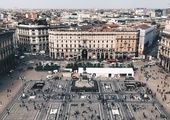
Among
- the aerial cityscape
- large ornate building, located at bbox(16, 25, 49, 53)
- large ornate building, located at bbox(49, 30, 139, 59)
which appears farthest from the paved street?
large ornate building, located at bbox(16, 25, 49, 53)

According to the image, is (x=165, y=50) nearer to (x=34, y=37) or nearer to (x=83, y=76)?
(x=83, y=76)

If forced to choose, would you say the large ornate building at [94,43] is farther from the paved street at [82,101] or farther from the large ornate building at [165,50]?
the paved street at [82,101]

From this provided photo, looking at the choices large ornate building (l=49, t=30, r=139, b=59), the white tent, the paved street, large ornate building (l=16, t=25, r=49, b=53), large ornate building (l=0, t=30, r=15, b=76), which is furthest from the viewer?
large ornate building (l=16, t=25, r=49, b=53)

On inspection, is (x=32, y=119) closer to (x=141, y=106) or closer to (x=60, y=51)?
(x=141, y=106)

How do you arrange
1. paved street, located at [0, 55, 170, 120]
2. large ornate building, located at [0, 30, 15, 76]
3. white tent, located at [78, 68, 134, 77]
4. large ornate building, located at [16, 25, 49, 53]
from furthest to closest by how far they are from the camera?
large ornate building, located at [16, 25, 49, 53] → large ornate building, located at [0, 30, 15, 76] → white tent, located at [78, 68, 134, 77] → paved street, located at [0, 55, 170, 120]

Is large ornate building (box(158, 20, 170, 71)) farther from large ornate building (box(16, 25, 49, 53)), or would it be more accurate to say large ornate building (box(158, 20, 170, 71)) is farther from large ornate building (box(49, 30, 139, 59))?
large ornate building (box(16, 25, 49, 53))

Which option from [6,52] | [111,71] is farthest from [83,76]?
[6,52]

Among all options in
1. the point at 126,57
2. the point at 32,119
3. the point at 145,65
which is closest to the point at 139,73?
the point at 145,65
